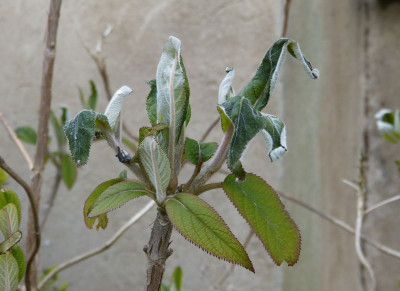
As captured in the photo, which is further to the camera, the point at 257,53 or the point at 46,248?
the point at 46,248

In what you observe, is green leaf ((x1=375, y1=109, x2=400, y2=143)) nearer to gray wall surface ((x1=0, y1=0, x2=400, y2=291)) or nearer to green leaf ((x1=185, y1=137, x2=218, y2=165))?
gray wall surface ((x1=0, y1=0, x2=400, y2=291))

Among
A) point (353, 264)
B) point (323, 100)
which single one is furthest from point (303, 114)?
point (353, 264)

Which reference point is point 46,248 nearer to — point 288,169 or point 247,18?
point 288,169

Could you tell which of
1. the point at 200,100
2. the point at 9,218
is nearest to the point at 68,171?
the point at 200,100

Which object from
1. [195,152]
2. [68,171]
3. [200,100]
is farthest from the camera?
[200,100]

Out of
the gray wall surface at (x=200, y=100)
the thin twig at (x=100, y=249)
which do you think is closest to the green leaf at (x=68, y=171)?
the gray wall surface at (x=200, y=100)

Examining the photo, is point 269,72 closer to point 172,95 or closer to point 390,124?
point 172,95
